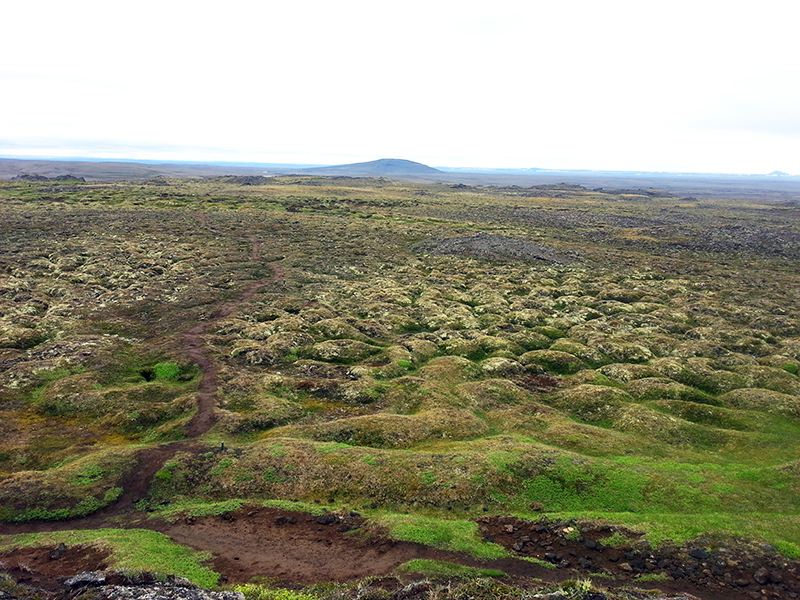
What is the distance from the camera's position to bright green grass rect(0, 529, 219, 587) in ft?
55.9

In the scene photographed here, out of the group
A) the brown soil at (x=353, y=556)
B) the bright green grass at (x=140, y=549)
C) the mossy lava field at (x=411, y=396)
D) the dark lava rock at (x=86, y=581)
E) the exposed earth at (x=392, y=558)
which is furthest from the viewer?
the mossy lava field at (x=411, y=396)

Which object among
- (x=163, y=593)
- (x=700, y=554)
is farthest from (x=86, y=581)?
(x=700, y=554)

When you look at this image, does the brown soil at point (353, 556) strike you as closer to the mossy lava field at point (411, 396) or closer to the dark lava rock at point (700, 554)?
the dark lava rock at point (700, 554)

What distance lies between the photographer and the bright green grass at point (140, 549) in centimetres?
1705

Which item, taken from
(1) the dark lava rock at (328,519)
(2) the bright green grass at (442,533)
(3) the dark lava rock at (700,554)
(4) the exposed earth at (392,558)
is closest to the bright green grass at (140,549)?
(4) the exposed earth at (392,558)

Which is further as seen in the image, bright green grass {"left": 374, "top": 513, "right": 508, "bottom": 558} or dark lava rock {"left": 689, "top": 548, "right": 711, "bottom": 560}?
bright green grass {"left": 374, "top": 513, "right": 508, "bottom": 558}

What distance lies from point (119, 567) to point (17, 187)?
227 meters

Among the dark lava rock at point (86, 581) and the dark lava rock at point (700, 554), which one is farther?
the dark lava rock at point (700, 554)

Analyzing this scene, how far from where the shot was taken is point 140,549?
59.9 ft

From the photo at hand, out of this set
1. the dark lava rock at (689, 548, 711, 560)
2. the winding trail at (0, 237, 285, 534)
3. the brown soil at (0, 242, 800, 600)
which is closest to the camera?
the brown soil at (0, 242, 800, 600)

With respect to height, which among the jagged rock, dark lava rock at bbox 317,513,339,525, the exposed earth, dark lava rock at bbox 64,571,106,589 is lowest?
dark lava rock at bbox 317,513,339,525

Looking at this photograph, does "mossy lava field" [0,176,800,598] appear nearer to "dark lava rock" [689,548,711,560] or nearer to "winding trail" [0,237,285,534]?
"winding trail" [0,237,285,534]

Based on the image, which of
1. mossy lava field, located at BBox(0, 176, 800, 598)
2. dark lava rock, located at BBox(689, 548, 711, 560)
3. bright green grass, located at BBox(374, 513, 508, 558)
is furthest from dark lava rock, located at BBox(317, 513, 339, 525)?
dark lava rock, located at BBox(689, 548, 711, 560)

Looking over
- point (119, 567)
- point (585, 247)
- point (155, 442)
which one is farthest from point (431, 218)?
point (119, 567)
